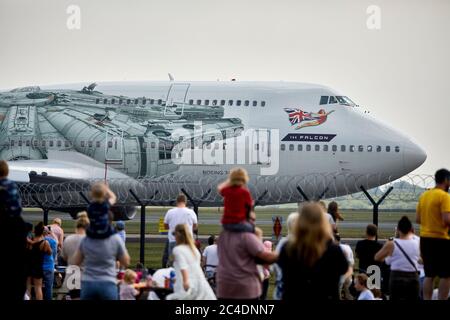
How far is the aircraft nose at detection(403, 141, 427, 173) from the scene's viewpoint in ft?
130

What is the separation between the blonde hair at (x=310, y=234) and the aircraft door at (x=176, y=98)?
95.2 feet

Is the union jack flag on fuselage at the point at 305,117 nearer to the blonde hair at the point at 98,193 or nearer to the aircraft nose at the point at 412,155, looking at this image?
the aircraft nose at the point at 412,155

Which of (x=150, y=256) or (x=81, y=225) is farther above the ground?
(x=81, y=225)

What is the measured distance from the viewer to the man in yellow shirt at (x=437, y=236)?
57.9 ft

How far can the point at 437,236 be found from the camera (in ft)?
58.1

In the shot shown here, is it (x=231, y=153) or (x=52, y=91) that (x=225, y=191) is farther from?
(x=52, y=91)

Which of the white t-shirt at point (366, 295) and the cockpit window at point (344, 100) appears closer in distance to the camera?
the white t-shirt at point (366, 295)

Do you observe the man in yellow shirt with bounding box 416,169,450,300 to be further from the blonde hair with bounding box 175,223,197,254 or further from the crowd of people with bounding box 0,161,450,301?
the blonde hair with bounding box 175,223,197,254

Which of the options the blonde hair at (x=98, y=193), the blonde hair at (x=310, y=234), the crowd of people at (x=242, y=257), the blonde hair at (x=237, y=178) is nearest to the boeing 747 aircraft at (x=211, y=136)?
the crowd of people at (x=242, y=257)

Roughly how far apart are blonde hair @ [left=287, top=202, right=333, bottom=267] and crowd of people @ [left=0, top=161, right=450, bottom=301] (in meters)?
0.01

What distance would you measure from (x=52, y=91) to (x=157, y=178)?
4990 millimetres

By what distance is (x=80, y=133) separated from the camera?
43375 millimetres

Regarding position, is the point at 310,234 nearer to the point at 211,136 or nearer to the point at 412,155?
the point at 412,155
